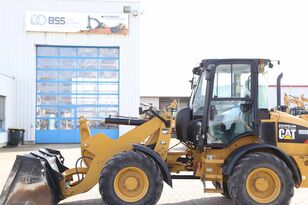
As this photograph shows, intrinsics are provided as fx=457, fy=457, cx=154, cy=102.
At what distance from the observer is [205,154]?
27.1 feet

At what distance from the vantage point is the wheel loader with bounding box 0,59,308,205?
7.77m

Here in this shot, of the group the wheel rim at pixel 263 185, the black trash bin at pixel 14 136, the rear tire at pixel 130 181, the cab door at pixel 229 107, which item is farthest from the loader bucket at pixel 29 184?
the black trash bin at pixel 14 136

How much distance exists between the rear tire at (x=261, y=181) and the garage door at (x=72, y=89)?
62.5 ft

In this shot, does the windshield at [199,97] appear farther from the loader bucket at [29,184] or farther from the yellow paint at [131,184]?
the loader bucket at [29,184]

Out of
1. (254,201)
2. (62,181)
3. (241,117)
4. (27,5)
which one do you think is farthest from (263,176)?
(27,5)

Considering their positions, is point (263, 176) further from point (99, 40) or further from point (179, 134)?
point (99, 40)

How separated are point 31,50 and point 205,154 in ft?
65.9


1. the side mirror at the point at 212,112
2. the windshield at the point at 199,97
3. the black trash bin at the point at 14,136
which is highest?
the windshield at the point at 199,97

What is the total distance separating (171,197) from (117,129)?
1714 centimetres

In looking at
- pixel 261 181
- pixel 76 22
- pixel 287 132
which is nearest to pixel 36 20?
pixel 76 22

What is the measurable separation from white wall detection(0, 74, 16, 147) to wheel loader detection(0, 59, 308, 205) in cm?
1644

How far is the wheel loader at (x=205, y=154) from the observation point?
306 inches

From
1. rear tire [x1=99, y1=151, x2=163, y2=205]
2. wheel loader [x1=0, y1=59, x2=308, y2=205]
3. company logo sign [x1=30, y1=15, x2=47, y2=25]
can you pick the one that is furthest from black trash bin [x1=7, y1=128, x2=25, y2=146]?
rear tire [x1=99, y1=151, x2=163, y2=205]

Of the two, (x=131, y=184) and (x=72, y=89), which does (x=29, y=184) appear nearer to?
(x=131, y=184)
